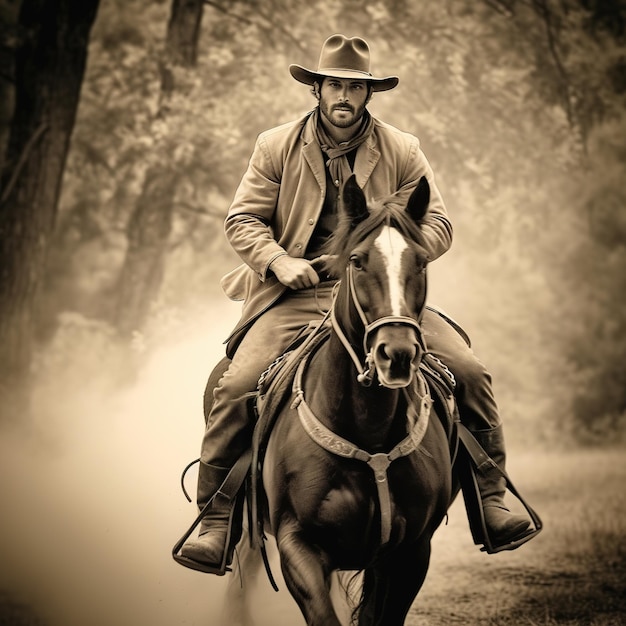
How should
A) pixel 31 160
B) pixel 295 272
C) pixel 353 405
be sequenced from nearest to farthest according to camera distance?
pixel 353 405
pixel 295 272
pixel 31 160

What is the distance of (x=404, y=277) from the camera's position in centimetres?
362

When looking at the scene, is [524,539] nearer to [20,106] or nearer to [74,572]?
[74,572]

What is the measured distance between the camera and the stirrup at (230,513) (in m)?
4.69

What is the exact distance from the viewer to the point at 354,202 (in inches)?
153

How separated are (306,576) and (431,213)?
1708 millimetres

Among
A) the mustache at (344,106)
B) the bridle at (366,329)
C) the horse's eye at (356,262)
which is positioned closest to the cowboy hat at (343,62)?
the mustache at (344,106)

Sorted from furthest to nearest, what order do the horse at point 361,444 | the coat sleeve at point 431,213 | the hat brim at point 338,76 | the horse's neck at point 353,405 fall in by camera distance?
the hat brim at point 338,76, the coat sleeve at point 431,213, the horse's neck at point 353,405, the horse at point 361,444

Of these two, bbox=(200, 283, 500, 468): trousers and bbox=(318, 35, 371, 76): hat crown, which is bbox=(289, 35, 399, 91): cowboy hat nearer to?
bbox=(318, 35, 371, 76): hat crown

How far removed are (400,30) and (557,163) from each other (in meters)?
2.78

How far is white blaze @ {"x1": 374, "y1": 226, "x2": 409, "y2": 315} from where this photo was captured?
11.7 ft

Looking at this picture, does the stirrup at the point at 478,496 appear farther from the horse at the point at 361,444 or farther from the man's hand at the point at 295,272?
the man's hand at the point at 295,272

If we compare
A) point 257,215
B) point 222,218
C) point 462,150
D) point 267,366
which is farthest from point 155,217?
point 267,366

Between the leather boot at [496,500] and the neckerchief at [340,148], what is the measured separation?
140 cm

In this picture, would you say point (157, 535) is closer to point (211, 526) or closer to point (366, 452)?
point (211, 526)
